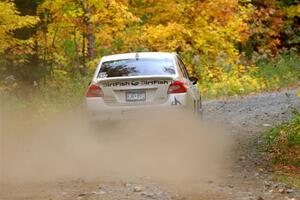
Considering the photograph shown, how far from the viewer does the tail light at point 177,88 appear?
34.1 ft

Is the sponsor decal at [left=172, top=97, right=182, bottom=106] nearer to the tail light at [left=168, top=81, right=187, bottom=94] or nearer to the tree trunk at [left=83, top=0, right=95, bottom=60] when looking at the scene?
the tail light at [left=168, top=81, right=187, bottom=94]

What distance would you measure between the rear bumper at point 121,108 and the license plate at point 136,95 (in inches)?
5.1

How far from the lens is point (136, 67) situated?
1097cm

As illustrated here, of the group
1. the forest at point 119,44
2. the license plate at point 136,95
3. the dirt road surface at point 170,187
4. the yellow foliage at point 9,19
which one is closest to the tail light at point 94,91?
the license plate at point 136,95

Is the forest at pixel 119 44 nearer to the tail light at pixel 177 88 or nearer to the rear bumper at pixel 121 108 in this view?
the rear bumper at pixel 121 108

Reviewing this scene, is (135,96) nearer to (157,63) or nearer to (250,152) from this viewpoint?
(157,63)

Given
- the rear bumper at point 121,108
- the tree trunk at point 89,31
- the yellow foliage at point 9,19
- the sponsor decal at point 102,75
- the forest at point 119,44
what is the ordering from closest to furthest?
1. the rear bumper at point 121,108
2. the sponsor decal at point 102,75
3. the yellow foliage at point 9,19
4. the forest at point 119,44
5. the tree trunk at point 89,31

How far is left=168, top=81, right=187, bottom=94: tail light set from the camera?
10387mm

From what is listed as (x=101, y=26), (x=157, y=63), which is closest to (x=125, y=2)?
(x=101, y=26)

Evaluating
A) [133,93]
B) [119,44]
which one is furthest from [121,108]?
[119,44]

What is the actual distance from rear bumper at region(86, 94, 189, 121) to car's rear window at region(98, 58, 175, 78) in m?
0.54

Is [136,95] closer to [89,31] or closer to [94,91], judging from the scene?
[94,91]

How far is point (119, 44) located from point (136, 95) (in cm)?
1185

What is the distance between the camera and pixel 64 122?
48.2ft
